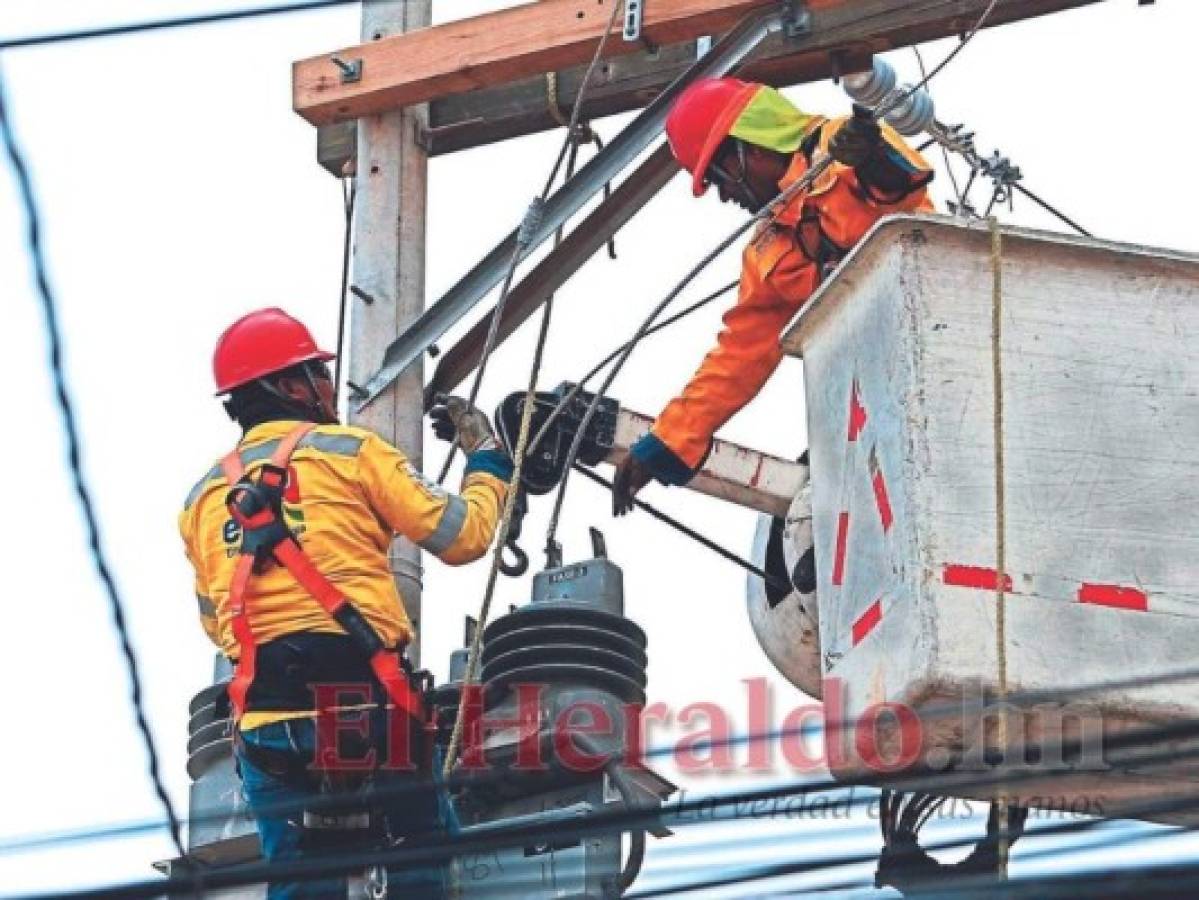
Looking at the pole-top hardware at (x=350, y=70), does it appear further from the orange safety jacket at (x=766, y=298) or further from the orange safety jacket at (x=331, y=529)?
the orange safety jacket at (x=331, y=529)

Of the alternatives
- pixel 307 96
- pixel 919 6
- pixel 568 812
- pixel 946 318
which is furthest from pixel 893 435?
pixel 307 96

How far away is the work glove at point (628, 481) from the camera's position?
8.59 m

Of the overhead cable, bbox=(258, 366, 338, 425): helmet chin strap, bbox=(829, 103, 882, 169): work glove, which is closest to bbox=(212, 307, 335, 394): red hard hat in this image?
bbox=(258, 366, 338, 425): helmet chin strap

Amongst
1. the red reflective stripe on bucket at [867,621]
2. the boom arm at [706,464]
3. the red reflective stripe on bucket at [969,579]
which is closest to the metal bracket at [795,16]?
the boom arm at [706,464]

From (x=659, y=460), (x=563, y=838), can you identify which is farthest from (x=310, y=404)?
(x=563, y=838)

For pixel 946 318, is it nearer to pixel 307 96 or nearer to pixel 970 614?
pixel 970 614

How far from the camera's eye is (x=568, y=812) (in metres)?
7.86

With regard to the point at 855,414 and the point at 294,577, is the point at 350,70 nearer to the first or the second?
the point at 294,577

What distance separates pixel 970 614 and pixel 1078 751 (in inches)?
15.5

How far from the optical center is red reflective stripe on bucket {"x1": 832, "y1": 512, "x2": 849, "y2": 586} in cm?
708

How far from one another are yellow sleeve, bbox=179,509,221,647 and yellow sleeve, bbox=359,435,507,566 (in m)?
0.51

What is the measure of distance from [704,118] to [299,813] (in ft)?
7.14

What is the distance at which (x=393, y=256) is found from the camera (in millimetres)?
8898

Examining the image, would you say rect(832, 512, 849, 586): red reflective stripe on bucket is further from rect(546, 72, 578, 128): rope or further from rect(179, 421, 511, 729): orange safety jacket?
rect(546, 72, 578, 128): rope
